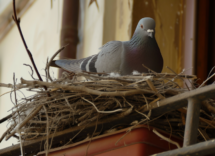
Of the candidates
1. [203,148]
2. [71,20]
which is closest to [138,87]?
[203,148]

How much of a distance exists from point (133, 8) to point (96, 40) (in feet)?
1.44

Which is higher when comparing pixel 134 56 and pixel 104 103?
pixel 134 56

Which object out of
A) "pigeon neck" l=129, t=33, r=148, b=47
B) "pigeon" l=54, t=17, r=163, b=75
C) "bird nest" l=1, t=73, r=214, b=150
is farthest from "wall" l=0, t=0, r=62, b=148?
"bird nest" l=1, t=73, r=214, b=150

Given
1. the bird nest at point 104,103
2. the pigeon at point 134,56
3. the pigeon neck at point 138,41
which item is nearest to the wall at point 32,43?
the pigeon at point 134,56

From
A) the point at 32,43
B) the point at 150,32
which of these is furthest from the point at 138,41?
the point at 32,43

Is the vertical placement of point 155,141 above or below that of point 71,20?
below

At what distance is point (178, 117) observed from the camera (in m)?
1.60

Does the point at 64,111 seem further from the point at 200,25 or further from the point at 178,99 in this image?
the point at 200,25

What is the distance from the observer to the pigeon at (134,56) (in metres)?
1.88

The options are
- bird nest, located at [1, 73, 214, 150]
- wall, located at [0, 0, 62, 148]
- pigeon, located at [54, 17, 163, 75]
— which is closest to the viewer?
bird nest, located at [1, 73, 214, 150]

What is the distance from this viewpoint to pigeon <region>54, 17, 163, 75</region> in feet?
6.17

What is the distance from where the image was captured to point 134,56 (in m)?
1.90

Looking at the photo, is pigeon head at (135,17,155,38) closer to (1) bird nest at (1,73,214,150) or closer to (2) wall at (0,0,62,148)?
(1) bird nest at (1,73,214,150)

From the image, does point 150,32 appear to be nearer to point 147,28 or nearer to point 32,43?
point 147,28
